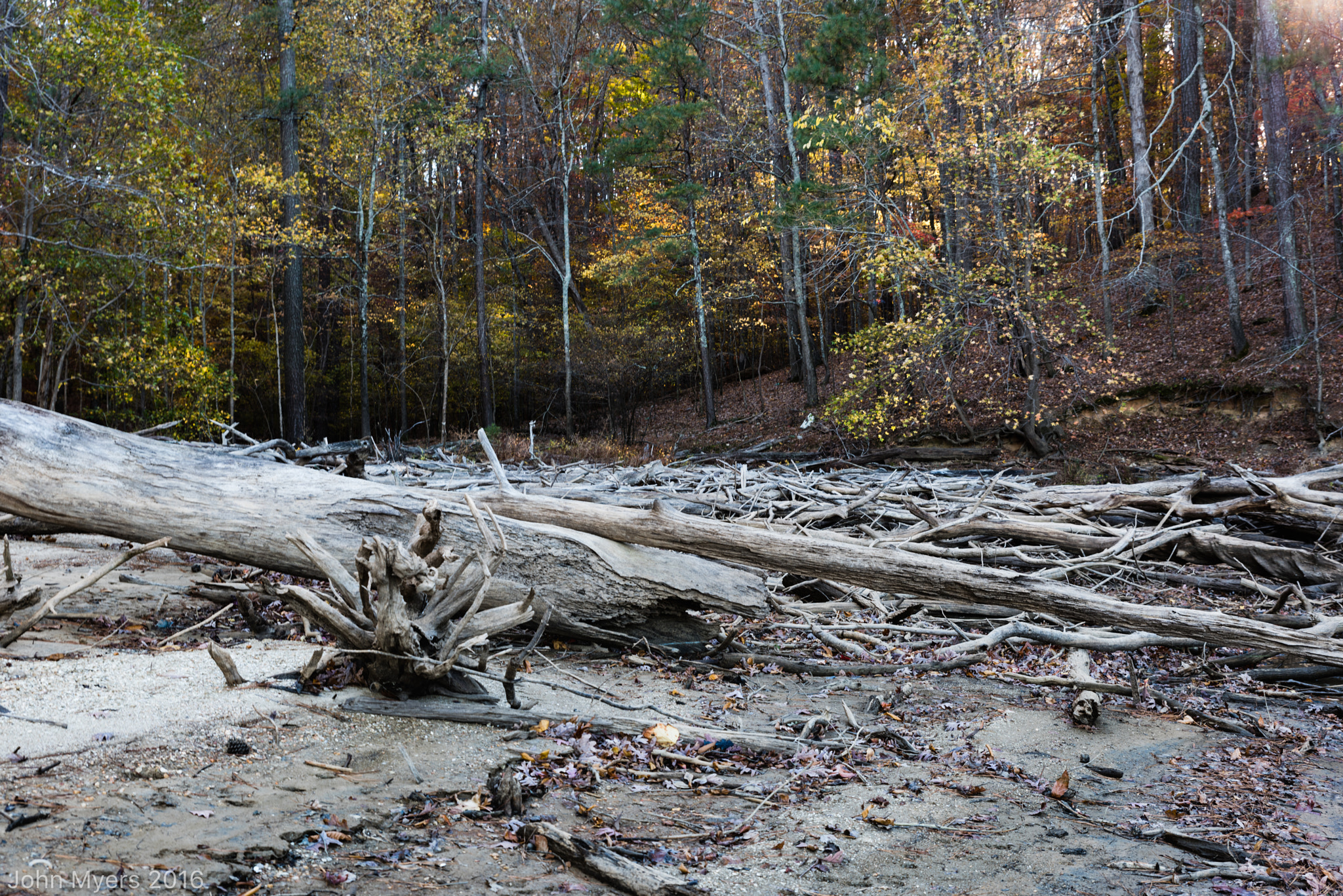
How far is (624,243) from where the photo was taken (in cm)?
2223

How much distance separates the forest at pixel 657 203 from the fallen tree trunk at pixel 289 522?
7286mm

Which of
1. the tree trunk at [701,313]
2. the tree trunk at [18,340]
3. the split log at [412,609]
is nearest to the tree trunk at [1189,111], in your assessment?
the tree trunk at [701,313]

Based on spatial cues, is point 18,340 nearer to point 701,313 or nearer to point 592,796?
point 701,313

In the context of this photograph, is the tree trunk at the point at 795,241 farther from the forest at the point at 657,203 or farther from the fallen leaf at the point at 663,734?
the fallen leaf at the point at 663,734

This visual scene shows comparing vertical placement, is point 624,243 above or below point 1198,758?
above

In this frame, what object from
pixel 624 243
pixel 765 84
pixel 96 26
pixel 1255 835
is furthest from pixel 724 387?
pixel 1255 835

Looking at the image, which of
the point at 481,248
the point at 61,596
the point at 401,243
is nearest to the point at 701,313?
the point at 481,248

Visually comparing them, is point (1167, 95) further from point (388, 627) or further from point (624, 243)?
point (388, 627)

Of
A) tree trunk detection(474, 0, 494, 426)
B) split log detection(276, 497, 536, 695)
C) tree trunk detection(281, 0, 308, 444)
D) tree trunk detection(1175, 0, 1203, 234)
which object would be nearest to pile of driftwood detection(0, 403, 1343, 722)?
split log detection(276, 497, 536, 695)

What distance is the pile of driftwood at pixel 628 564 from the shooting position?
384 cm

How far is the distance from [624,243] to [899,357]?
10.8 meters

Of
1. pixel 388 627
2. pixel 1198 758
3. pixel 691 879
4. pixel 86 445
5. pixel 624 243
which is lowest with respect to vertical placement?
pixel 1198 758

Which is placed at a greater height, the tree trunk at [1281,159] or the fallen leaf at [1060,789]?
the tree trunk at [1281,159]

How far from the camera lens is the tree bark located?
717 inches
